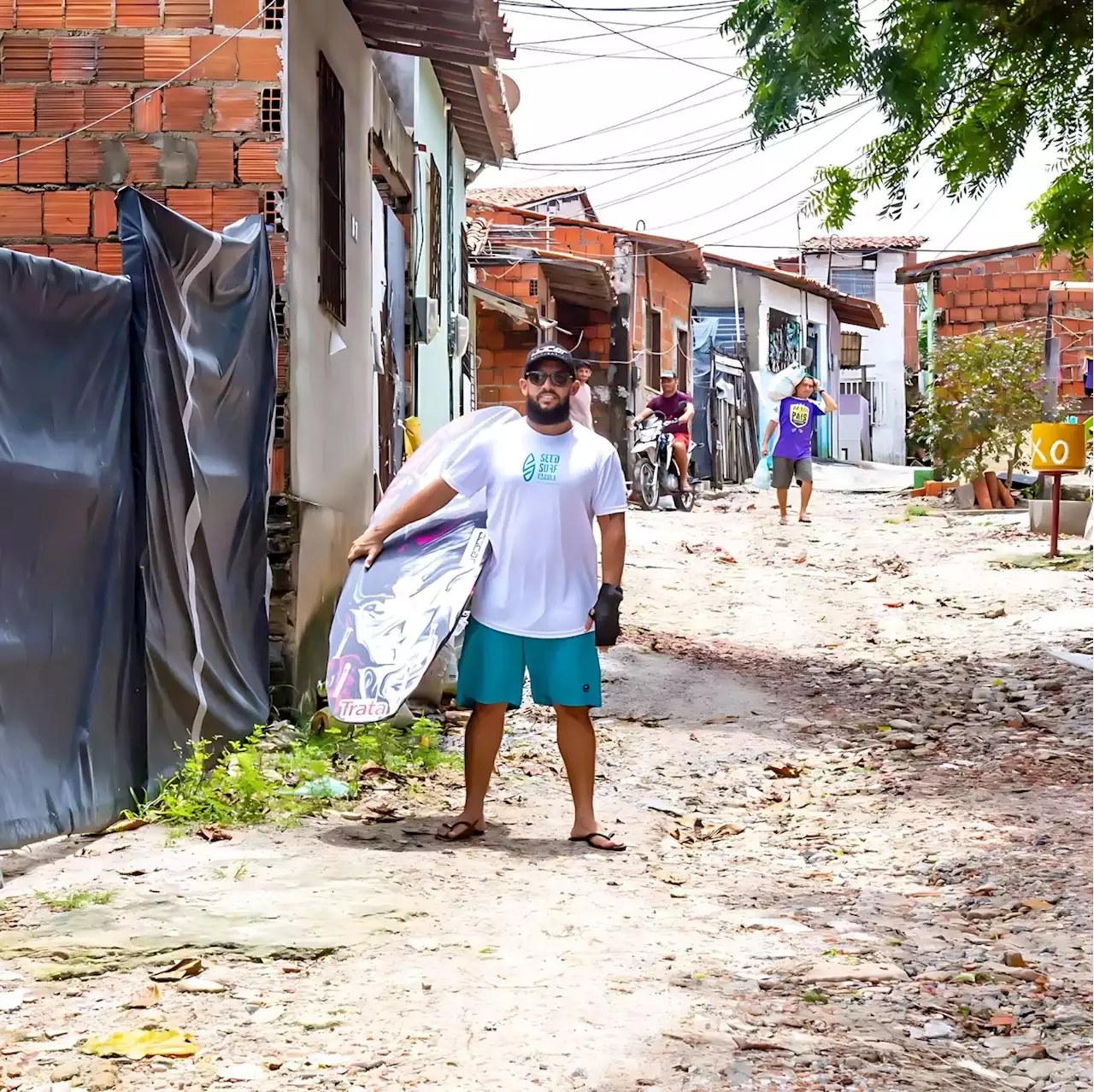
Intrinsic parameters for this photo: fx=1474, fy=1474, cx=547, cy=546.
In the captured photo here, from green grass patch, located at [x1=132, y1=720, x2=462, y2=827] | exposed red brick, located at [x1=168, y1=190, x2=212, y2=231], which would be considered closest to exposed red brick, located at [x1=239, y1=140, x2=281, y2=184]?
exposed red brick, located at [x1=168, y1=190, x2=212, y2=231]

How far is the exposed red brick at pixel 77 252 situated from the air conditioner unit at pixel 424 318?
631 cm

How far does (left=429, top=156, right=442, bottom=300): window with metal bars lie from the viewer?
13.6 meters

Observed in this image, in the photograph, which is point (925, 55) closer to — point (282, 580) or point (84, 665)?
point (282, 580)

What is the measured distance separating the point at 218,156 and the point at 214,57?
1.50 ft

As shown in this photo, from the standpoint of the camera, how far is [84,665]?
4.81 m

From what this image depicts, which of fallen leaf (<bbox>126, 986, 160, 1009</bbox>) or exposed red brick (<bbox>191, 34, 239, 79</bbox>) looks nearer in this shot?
fallen leaf (<bbox>126, 986, 160, 1009</bbox>)

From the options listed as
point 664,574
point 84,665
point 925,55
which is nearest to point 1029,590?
point 664,574

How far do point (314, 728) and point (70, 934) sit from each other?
284 cm

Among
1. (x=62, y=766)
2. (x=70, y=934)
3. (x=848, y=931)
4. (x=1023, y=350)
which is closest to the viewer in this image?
(x=70, y=934)

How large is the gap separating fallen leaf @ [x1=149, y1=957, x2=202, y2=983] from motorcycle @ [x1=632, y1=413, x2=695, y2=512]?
51.7 ft

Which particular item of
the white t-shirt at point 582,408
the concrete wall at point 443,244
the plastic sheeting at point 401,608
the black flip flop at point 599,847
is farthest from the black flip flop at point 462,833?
the concrete wall at point 443,244

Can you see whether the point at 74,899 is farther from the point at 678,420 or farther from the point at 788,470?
the point at 678,420

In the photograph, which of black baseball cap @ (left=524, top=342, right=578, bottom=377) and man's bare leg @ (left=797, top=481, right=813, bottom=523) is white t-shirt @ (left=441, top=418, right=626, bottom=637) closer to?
black baseball cap @ (left=524, top=342, right=578, bottom=377)

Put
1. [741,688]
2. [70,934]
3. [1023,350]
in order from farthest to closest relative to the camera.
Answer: [1023,350] < [741,688] < [70,934]
